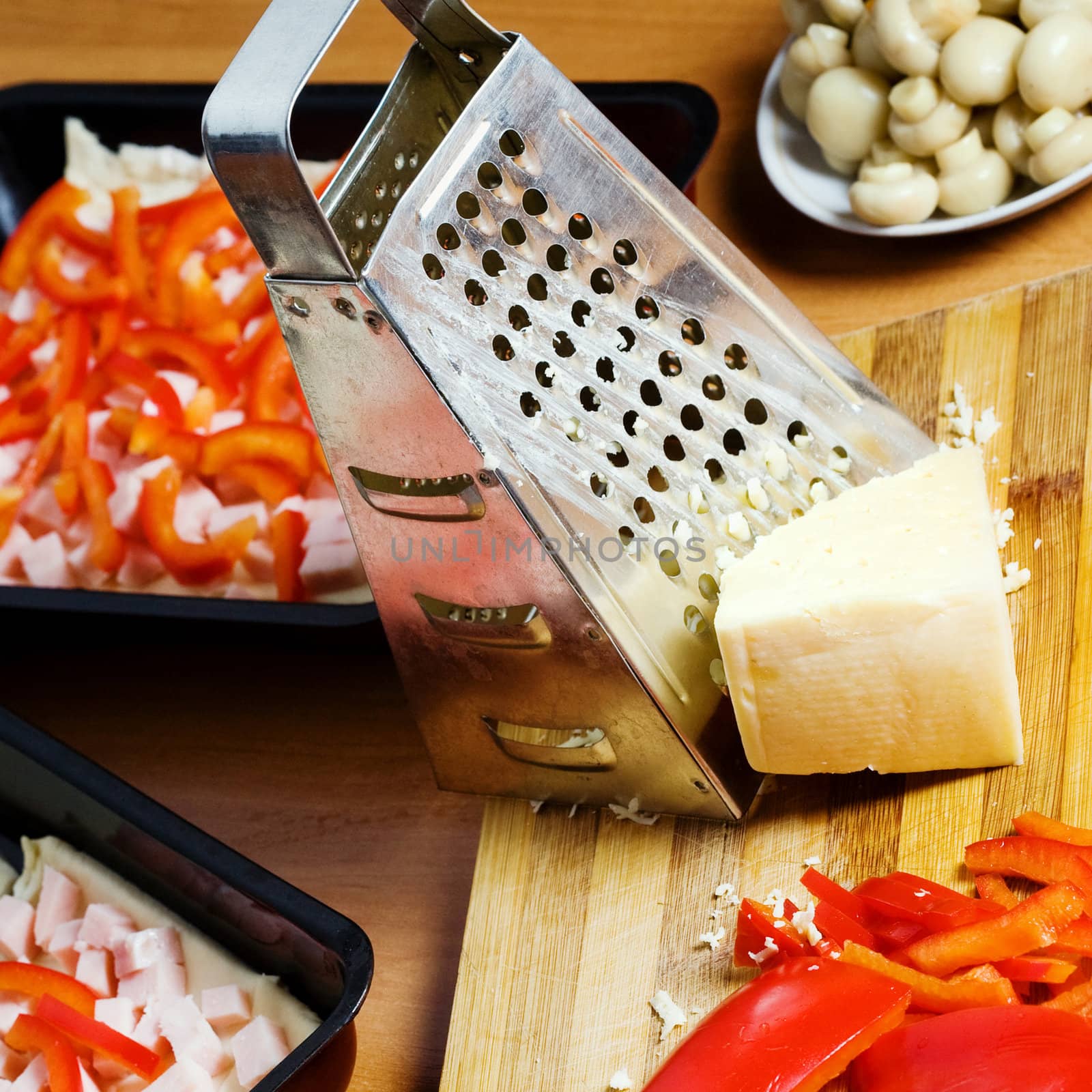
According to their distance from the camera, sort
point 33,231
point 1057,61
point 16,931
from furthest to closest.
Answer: point 33,231, point 1057,61, point 16,931

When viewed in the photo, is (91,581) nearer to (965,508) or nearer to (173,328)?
(173,328)

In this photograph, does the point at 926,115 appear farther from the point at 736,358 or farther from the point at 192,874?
the point at 192,874

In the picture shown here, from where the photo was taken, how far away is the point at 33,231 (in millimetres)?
1907

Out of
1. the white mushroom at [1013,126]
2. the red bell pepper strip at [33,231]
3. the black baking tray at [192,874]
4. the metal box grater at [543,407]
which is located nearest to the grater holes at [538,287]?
the metal box grater at [543,407]

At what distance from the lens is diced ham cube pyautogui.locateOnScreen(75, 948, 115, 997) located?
1139 mm

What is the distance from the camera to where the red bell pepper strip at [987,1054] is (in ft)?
2.52

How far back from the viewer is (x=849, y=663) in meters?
0.96

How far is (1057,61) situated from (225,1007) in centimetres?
125

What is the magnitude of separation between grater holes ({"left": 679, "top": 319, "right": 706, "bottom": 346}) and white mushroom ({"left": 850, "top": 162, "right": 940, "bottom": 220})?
0.51 metres

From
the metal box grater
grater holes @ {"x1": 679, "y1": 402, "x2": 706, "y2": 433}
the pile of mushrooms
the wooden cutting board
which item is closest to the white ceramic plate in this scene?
the pile of mushrooms

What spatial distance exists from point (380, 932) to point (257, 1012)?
182mm

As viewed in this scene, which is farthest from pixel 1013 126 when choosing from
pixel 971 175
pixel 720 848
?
pixel 720 848

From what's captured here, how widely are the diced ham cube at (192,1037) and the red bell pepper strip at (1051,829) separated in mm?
673

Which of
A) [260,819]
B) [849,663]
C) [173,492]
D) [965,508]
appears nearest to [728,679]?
[849,663]
